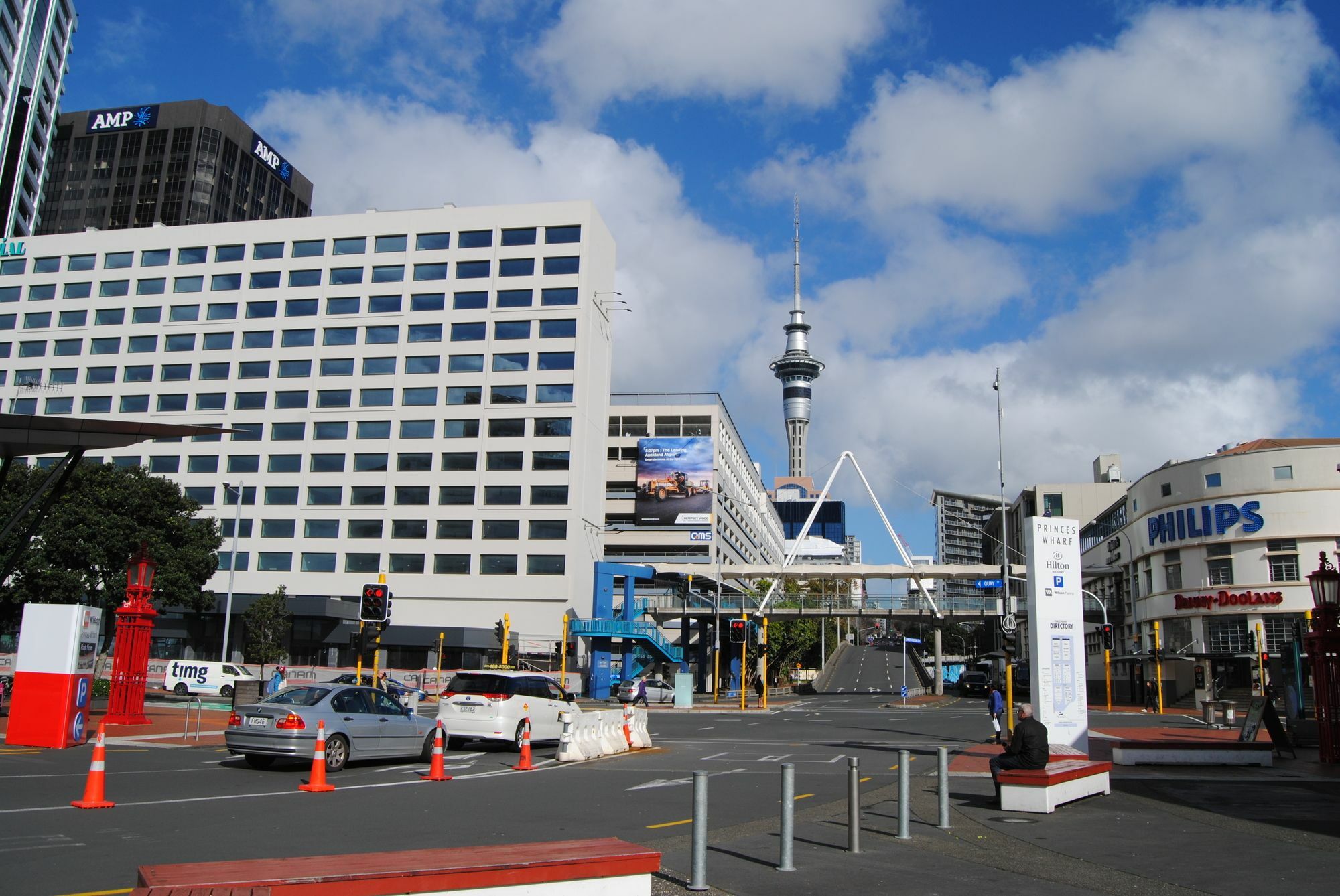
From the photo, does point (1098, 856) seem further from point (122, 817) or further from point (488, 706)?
point (488, 706)

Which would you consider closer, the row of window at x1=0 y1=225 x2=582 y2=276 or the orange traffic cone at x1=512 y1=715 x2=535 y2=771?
the orange traffic cone at x1=512 y1=715 x2=535 y2=771

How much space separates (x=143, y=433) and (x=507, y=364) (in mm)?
53358

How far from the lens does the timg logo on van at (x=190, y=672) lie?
146ft

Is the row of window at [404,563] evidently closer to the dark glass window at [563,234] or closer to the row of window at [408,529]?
the row of window at [408,529]

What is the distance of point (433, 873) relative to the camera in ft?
19.0

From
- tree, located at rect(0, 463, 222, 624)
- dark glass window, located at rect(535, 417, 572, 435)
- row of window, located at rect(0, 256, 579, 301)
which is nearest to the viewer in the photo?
tree, located at rect(0, 463, 222, 624)

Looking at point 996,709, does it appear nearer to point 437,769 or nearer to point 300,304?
point 437,769

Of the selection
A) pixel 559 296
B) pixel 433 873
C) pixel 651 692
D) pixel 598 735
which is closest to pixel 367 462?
pixel 559 296

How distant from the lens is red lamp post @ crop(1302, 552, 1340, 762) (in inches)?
771

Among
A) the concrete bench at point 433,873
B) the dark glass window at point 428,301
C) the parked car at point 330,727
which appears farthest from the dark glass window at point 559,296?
the concrete bench at point 433,873

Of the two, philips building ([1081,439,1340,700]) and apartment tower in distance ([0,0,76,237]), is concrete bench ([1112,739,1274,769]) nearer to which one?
philips building ([1081,439,1340,700])

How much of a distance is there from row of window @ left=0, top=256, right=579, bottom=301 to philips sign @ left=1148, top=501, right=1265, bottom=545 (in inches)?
1581

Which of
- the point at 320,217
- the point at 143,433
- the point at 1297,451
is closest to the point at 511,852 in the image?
the point at 143,433

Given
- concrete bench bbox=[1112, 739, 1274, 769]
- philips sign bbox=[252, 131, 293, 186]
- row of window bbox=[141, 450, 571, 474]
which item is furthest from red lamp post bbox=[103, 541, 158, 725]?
philips sign bbox=[252, 131, 293, 186]
